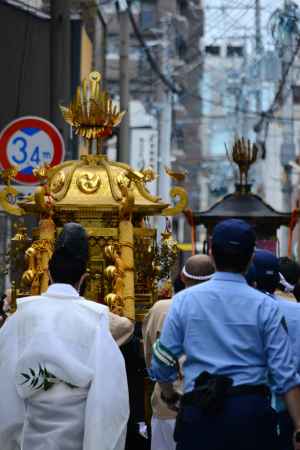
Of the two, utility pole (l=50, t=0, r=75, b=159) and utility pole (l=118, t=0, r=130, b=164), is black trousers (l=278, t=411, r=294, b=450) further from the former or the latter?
utility pole (l=118, t=0, r=130, b=164)

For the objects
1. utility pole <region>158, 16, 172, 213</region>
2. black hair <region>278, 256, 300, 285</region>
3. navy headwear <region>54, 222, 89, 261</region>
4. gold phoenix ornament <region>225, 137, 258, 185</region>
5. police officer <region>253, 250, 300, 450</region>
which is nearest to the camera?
navy headwear <region>54, 222, 89, 261</region>

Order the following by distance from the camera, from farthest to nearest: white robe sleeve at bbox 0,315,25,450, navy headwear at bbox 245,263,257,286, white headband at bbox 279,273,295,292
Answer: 1. white headband at bbox 279,273,295,292
2. navy headwear at bbox 245,263,257,286
3. white robe sleeve at bbox 0,315,25,450

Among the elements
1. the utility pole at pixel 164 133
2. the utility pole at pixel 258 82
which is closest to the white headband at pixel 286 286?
the utility pole at pixel 258 82

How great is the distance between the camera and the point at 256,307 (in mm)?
6180

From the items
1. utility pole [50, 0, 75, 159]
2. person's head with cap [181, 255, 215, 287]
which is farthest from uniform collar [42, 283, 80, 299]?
utility pole [50, 0, 75, 159]

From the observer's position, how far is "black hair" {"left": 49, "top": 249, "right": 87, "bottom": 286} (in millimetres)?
6992

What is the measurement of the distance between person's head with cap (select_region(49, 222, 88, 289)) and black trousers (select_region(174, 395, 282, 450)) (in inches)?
46.9

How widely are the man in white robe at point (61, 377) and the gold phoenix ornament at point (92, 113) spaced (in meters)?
5.07

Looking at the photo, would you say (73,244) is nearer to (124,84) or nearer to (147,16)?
(124,84)

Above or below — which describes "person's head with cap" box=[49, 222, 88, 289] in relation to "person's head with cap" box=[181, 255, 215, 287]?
above

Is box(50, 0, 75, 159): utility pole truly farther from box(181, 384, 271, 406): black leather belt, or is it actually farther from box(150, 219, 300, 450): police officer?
box(181, 384, 271, 406): black leather belt

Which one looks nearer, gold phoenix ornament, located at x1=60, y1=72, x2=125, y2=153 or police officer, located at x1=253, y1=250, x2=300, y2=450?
police officer, located at x1=253, y1=250, x2=300, y2=450

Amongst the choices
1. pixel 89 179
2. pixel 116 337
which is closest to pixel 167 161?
pixel 89 179

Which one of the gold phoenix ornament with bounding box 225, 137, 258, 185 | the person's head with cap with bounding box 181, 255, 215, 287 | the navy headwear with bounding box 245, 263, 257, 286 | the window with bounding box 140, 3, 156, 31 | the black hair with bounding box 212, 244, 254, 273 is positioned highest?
the window with bounding box 140, 3, 156, 31
